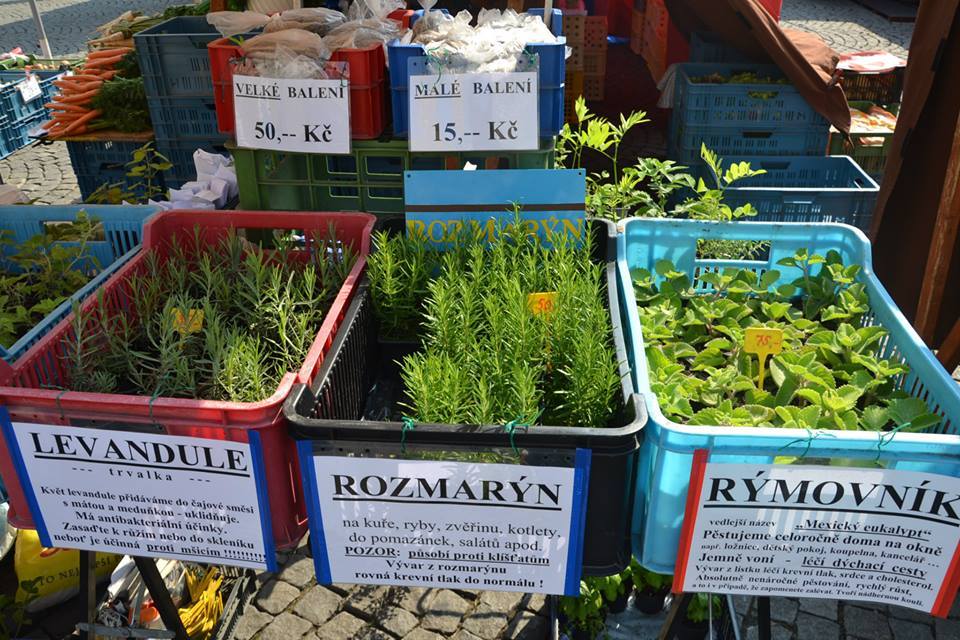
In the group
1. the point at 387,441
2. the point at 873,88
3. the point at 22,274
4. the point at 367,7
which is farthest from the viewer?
the point at 873,88

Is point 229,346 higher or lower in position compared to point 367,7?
lower

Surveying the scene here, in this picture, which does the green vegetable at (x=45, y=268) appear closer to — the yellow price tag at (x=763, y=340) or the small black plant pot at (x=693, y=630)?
the yellow price tag at (x=763, y=340)

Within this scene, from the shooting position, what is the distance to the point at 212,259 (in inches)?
97.3

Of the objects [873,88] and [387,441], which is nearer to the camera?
[387,441]

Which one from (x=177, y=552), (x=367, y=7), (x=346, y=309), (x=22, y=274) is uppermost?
(x=367, y=7)

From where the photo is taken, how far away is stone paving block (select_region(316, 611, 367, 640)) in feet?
9.52

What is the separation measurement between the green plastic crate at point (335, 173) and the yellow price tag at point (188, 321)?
0.80 meters

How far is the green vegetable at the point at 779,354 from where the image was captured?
1.80 m

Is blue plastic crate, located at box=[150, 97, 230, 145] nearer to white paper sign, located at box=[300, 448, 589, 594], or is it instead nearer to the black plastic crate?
the black plastic crate

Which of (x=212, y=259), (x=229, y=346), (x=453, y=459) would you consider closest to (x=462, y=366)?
(x=453, y=459)

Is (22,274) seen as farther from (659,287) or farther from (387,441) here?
(659,287)

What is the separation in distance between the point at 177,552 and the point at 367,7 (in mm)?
2198

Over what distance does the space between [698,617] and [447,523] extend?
1.39 metres

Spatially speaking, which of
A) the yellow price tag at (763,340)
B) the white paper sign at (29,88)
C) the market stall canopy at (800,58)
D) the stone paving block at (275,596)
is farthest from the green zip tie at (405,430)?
the white paper sign at (29,88)
